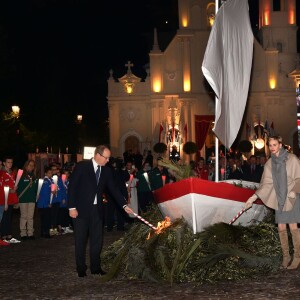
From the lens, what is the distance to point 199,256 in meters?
11.3

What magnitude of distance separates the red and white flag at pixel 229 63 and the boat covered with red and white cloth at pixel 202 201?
45.6 inches

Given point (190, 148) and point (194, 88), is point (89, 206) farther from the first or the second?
point (194, 88)

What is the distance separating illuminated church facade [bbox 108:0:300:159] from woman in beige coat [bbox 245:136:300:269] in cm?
4704

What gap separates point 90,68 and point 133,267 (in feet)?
225

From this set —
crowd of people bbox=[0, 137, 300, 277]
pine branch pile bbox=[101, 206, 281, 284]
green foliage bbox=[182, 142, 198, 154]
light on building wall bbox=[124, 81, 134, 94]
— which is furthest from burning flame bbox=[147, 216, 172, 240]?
light on building wall bbox=[124, 81, 134, 94]

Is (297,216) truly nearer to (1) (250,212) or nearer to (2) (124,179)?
(1) (250,212)

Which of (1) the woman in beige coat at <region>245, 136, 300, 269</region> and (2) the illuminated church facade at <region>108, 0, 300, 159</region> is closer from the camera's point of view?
(1) the woman in beige coat at <region>245, 136, 300, 269</region>

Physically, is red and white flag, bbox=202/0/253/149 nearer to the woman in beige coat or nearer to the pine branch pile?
the woman in beige coat

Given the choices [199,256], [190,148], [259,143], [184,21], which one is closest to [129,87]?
[184,21]

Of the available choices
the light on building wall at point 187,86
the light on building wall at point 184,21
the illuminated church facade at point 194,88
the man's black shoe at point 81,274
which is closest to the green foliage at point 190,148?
the illuminated church facade at point 194,88

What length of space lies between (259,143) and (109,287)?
45.2 metres

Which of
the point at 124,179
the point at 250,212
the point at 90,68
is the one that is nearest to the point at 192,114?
the point at 90,68

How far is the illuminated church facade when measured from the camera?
196 feet

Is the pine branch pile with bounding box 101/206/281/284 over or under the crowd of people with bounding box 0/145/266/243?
under
